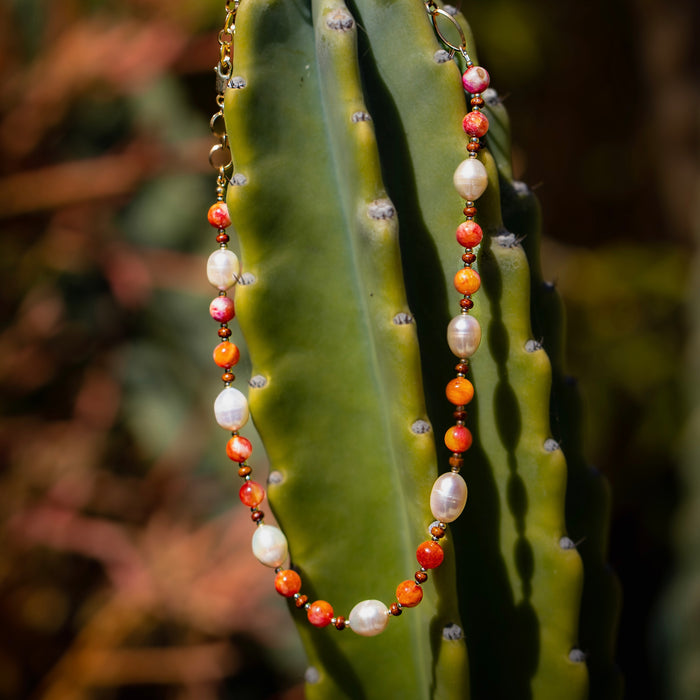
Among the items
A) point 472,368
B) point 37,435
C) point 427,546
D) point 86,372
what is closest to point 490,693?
point 427,546

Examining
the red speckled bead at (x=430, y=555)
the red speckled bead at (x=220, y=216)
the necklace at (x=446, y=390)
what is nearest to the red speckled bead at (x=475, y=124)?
the necklace at (x=446, y=390)

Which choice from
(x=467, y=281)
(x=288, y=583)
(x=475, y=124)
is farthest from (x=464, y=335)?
(x=288, y=583)

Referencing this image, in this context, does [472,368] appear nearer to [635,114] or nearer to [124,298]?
→ [124,298]

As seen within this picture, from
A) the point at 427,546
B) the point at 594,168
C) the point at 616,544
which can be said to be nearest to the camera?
the point at 427,546

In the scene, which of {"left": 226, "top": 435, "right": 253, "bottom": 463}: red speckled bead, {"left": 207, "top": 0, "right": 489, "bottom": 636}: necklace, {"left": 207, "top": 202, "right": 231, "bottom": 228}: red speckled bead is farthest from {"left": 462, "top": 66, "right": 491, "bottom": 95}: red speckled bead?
{"left": 226, "top": 435, "right": 253, "bottom": 463}: red speckled bead

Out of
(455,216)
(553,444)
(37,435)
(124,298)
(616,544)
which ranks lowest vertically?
(616,544)

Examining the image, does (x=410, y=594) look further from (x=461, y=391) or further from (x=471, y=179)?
(x=471, y=179)

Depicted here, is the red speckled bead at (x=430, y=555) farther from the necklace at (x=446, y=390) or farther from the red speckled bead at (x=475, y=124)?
the red speckled bead at (x=475, y=124)
